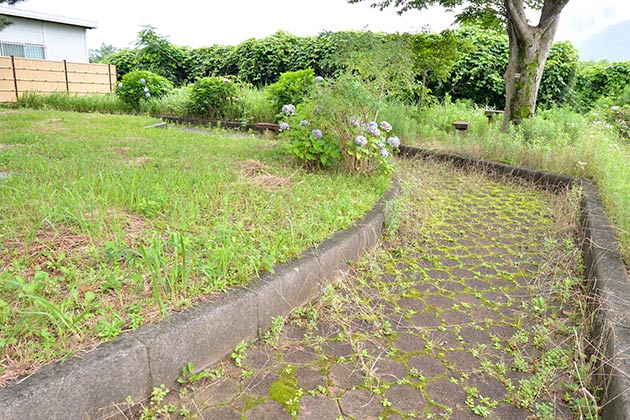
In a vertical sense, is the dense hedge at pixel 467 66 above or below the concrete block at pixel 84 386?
above

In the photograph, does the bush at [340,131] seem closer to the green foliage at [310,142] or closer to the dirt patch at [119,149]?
the green foliage at [310,142]

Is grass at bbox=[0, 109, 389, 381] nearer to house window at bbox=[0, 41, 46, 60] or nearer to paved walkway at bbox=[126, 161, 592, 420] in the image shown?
paved walkway at bbox=[126, 161, 592, 420]

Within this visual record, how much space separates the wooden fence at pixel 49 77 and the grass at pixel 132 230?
10665 millimetres

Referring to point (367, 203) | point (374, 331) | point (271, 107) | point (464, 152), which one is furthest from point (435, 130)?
point (374, 331)

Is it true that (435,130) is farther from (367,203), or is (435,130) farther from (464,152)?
(367,203)

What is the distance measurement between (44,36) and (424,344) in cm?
2174

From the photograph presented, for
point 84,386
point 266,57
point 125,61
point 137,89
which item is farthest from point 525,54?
point 125,61

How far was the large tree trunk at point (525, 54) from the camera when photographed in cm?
762

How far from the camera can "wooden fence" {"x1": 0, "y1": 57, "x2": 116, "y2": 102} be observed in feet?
43.2

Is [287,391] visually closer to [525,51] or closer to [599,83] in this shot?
[525,51]

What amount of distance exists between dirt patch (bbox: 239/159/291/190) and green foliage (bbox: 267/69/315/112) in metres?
4.89

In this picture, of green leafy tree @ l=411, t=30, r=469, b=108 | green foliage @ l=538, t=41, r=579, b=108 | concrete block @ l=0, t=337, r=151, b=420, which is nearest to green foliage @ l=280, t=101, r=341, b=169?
concrete block @ l=0, t=337, r=151, b=420

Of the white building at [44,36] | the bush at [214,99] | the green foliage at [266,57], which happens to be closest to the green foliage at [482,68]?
the green foliage at [266,57]

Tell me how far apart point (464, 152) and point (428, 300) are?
4.87m
